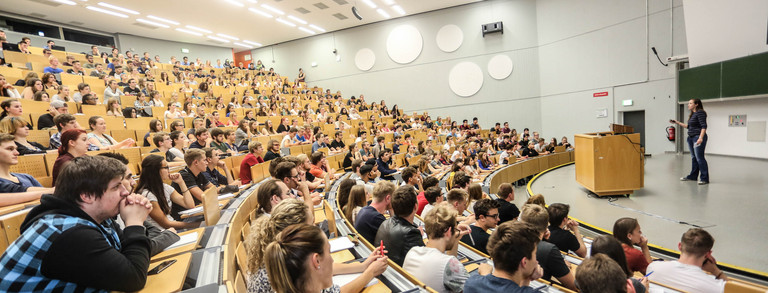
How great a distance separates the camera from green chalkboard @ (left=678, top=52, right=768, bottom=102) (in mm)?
7223

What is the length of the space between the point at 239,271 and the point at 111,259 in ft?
2.28

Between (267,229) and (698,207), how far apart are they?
18.6 feet

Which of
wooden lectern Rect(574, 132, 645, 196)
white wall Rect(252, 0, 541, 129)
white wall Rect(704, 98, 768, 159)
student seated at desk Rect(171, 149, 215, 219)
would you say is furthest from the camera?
white wall Rect(252, 0, 541, 129)

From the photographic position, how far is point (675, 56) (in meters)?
9.66

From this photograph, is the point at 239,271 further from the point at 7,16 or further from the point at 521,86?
the point at 7,16

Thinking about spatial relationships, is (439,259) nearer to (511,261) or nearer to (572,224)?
(511,261)

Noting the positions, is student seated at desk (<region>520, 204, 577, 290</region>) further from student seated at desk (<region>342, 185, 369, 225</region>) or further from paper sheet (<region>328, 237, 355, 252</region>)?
student seated at desk (<region>342, 185, 369, 225</region>)

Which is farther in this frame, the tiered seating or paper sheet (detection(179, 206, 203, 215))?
paper sheet (detection(179, 206, 203, 215))

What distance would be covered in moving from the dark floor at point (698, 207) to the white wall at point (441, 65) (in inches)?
270

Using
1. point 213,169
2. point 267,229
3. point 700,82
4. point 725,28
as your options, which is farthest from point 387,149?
point 700,82

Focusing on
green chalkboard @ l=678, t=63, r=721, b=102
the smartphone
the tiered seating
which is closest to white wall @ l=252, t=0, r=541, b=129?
green chalkboard @ l=678, t=63, r=721, b=102

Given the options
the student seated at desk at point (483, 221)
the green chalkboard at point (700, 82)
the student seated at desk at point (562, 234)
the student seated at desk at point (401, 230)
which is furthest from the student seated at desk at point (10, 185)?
the green chalkboard at point (700, 82)

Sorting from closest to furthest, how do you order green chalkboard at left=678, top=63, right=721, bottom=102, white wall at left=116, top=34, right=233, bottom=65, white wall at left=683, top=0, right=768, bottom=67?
white wall at left=683, top=0, right=768, bottom=67 → green chalkboard at left=678, top=63, right=721, bottom=102 → white wall at left=116, top=34, right=233, bottom=65

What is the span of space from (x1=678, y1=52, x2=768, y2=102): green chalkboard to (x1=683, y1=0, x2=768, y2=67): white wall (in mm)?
195
